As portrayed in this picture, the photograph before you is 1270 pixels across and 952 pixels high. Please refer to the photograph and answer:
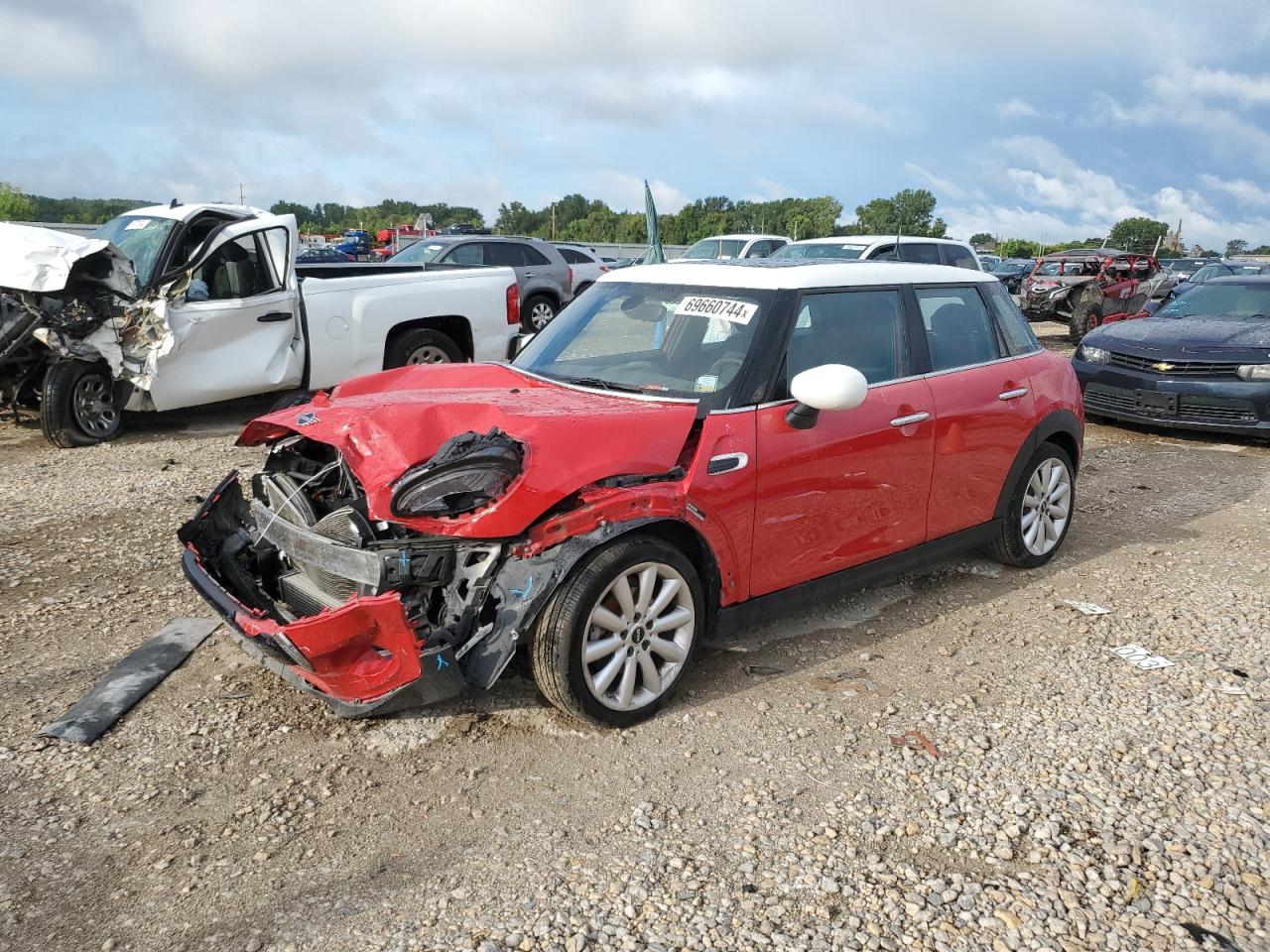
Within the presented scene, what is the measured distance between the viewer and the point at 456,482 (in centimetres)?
316

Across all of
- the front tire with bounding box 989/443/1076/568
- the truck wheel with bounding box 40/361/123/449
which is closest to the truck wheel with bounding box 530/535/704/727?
the front tire with bounding box 989/443/1076/568

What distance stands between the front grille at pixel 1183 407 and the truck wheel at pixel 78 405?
9.27 m

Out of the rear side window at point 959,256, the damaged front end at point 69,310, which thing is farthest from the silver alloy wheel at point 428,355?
the rear side window at point 959,256

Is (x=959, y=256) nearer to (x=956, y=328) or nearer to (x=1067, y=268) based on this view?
(x=1067, y=268)

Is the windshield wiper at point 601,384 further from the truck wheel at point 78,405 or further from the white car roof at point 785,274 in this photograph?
the truck wheel at point 78,405

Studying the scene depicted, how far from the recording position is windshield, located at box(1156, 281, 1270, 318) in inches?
391

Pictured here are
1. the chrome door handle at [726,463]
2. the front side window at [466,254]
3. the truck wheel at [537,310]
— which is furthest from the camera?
the truck wheel at [537,310]

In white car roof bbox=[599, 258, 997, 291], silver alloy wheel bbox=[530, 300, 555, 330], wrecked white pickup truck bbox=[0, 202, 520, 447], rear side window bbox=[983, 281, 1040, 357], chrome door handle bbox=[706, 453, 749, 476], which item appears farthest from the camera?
silver alloy wheel bbox=[530, 300, 555, 330]

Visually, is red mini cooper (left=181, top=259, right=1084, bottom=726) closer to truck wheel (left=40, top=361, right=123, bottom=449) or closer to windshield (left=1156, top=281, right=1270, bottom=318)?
truck wheel (left=40, top=361, right=123, bottom=449)

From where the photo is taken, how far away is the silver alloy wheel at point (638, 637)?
3.37 meters

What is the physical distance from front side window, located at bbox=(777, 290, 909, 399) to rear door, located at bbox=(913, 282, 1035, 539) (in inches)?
8.4

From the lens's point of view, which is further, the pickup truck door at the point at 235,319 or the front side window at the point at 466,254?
the front side window at the point at 466,254

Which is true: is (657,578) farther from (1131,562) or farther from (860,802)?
(1131,562)

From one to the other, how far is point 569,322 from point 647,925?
114 inches
